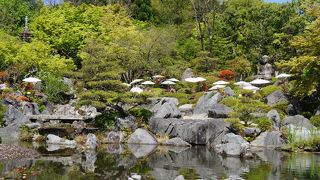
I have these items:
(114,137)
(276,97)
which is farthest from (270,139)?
(276,97)

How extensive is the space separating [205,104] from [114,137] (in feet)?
28.8

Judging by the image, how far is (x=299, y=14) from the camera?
169 ft

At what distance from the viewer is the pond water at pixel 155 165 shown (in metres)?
12.6

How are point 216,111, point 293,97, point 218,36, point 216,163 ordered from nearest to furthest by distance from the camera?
point 216,163
point 216,111
point 293,97
point 218,36

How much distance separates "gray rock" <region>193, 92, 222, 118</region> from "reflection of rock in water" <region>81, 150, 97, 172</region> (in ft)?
35.1

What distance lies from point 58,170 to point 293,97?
1948 cm

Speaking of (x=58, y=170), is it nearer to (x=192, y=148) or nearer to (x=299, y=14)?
(x=192, y=148)

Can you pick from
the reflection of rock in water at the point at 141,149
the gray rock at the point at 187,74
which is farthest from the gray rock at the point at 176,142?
the gray rock at the point at 187,74

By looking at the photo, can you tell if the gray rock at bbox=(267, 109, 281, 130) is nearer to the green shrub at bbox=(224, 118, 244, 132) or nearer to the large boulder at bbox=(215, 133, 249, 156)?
the green shrub at bbox=(224, 118, 244, 132)

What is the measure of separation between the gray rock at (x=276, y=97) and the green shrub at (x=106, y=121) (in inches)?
474

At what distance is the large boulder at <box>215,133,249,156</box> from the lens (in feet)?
57.7

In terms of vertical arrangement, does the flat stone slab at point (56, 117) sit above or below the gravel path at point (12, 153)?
above

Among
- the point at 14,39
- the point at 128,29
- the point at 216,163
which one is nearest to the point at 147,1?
the point at 128,29

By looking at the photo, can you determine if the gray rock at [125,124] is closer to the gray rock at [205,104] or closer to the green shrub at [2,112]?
the gray rock at [205,104]
